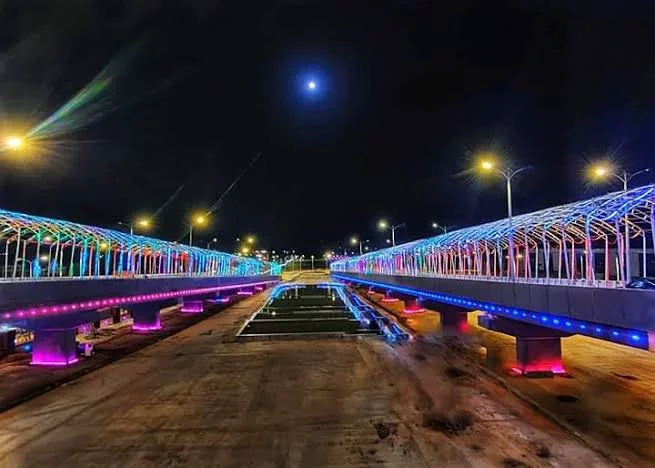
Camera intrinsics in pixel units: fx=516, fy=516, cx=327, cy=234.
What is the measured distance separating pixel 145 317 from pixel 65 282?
128 feet

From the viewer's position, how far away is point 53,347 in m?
41.3

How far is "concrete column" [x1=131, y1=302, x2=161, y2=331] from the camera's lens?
225 ft

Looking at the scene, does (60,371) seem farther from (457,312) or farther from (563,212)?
(457,312)

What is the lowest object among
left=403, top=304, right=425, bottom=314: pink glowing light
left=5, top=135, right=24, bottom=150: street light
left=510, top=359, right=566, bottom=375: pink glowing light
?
left=510, top=359, right=566, bottom=375: pink glowing light

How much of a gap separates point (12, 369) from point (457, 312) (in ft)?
157

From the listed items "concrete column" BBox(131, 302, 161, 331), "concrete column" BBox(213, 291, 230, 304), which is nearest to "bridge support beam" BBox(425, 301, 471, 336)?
"concrete column" BBox(131, 302, 161, 331)

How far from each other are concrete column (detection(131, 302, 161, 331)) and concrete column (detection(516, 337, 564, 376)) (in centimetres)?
4946

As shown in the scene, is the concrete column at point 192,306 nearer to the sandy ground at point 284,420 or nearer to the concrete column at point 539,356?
the sandy ground at point 284,420

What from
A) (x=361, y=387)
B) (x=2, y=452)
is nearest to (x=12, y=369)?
(x=2, y=452)

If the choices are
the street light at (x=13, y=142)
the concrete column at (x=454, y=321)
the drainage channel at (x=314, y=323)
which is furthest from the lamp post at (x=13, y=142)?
the concrete column at (x=454, y=321)

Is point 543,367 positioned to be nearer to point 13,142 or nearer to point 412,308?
point 13,142

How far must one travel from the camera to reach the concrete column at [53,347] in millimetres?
41250

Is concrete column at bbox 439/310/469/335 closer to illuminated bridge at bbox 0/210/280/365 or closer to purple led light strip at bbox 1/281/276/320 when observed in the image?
illuminated bridge at bbox 0/210/280/365

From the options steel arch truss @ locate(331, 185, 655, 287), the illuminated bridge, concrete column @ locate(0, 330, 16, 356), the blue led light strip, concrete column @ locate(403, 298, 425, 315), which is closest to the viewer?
the blue led light strip
